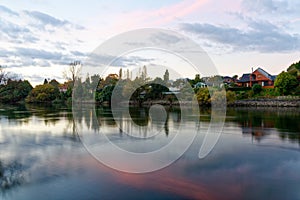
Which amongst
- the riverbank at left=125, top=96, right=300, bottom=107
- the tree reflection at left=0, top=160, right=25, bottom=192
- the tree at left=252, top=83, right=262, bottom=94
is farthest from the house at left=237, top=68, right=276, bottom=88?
the tree reflection at left=0, top=160, right=25, bottom=192

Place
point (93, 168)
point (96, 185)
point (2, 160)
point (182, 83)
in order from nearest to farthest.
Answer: point (96, 185), point (93, 168), point (2, 160), point (182, 83)

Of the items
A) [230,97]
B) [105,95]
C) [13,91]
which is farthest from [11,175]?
[13,91]

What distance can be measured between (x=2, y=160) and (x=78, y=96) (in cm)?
4197

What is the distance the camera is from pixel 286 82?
31.9 metres

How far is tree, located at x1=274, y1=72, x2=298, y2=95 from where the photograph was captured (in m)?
31.9

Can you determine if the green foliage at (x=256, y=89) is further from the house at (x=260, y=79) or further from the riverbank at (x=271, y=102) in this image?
the house at (x=260, y=79)

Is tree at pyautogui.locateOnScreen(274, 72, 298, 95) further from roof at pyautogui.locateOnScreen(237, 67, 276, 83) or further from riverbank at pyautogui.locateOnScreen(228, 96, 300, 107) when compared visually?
roof at pyautogui.locateOnScreen(237, 67, 276, 83)

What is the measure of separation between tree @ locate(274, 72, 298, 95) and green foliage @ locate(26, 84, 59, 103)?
36880 mm

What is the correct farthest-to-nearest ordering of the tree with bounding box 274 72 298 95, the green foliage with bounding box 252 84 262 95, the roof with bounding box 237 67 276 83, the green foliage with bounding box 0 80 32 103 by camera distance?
the green foliage with bounding box 0 80 32 103 < the roof with bounding box 237 67 276 83 < the green foliage with bounding box 252 84 262 95 < the tree with bounding box 274 72 298 95

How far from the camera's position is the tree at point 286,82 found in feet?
105

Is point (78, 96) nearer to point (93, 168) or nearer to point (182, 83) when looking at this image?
point (182, 83)

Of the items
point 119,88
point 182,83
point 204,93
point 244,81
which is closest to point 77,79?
point 119,88

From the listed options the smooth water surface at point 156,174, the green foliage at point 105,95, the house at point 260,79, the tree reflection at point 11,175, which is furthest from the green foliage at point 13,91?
the tree reflection at point 11,175

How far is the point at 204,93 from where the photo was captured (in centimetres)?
3412
